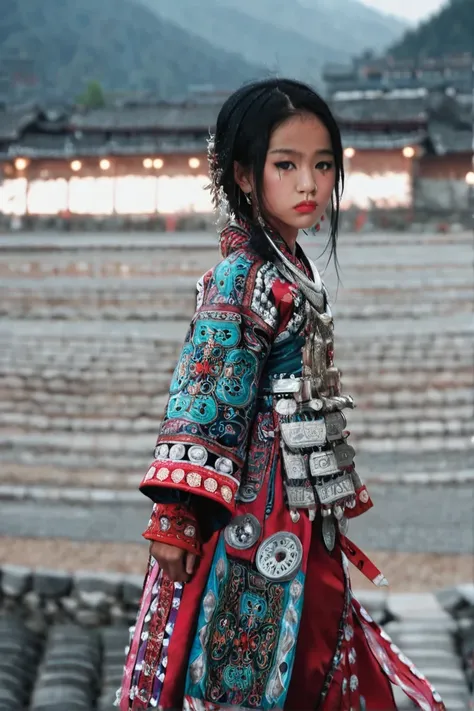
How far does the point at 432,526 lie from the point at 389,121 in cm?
2356

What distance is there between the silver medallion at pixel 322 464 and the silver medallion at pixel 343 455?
2cm

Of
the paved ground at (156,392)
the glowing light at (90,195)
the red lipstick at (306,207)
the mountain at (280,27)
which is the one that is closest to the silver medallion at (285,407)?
the red lipstick at (306,207)

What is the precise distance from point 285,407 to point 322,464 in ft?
0.49

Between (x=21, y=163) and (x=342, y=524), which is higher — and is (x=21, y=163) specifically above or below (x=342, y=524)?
above

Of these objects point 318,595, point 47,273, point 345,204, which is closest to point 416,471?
point 318,595

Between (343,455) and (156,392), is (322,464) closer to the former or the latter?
(343,455)

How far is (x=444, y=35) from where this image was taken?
48.3m

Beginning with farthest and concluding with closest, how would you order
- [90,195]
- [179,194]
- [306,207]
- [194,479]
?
1. [90,195]
2. [179,194]
3. [306,207]
4. [194,479]

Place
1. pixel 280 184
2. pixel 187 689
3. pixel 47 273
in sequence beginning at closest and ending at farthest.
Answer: pixel 187 689, pixel 280 184, pixel 47 273

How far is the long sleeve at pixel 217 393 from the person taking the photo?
5.95ft

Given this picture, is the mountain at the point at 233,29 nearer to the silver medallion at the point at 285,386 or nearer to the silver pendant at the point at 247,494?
the silver medallion at the point at 285,386

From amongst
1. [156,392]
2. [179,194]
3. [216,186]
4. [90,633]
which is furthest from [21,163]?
[216,186]

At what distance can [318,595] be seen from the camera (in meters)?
2.00

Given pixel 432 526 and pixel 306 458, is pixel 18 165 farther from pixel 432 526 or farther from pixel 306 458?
pixel 306 458
